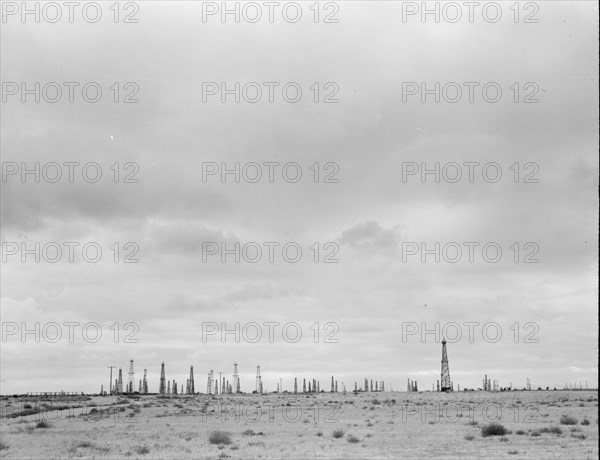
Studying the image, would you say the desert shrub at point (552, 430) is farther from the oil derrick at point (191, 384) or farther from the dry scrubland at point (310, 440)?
the oil derrick at point (191, 384)

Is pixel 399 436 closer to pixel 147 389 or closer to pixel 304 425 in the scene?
pixel 304 425

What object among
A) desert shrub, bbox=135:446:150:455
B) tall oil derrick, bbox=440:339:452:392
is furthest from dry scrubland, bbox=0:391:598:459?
tall oil derrick, bbox=440:339:452:392

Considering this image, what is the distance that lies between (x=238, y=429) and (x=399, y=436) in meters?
11.1

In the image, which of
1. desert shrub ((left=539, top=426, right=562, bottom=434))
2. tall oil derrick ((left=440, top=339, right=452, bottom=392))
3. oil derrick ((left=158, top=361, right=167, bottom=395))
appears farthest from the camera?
oil derrick ((left=158, top=361, right=167, bottom=395))

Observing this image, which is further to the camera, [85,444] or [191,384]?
[191,384]

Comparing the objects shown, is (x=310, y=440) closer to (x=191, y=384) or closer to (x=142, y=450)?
(x=142, y=450)

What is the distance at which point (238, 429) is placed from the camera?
4094cm

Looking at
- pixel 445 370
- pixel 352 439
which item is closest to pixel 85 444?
pixel 352 439

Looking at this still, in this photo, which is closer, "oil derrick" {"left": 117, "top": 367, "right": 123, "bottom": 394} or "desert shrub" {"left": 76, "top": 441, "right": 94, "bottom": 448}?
"desert shrub" {"left": 76, "top": 441, "right": 94, "bottom": 448}

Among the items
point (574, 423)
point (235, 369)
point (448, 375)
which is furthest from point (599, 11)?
point (235, 369)

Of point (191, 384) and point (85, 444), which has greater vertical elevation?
point (85, 444)

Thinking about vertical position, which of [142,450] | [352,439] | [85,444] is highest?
[142,450]

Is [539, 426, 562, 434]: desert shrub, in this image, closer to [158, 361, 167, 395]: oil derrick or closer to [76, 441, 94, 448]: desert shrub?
[76, 441, 94, 448]: desert shrub

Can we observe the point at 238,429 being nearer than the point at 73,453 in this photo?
No
